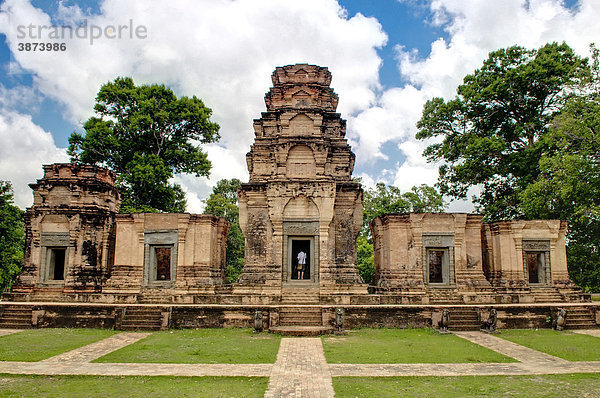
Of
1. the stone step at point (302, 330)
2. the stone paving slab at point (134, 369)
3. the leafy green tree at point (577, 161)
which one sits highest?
the leafy green tree at point (577, 161)

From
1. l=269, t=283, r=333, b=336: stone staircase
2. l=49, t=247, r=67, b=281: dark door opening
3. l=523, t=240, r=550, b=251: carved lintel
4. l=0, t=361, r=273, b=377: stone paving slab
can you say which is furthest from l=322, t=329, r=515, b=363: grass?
l=49, t=247, r=67, b=281: dark door opening

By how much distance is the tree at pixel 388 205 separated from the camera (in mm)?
35531

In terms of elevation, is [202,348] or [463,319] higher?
[463,319]

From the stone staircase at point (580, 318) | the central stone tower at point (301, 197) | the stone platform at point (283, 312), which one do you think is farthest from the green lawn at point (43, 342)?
the stone staircase at point (580, 318)

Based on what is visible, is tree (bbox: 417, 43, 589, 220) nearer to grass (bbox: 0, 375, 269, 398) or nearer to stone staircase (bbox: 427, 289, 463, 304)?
stone staircase (bbox: 427, 289, 463, 304)

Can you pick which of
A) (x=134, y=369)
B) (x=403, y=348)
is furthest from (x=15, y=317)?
(x=403, y=348)

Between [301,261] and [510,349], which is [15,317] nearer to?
[301,261]

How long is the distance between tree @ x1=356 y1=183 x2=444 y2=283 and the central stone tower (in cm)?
1276

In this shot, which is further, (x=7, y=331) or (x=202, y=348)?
(x=7, y=331)

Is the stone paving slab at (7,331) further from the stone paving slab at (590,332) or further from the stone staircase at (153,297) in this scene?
the stone paving slab at (590,332)

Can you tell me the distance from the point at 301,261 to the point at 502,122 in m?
17.9

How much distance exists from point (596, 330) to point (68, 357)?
1779 cm

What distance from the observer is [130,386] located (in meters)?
8.82

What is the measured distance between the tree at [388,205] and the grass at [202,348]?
21.2 meters
